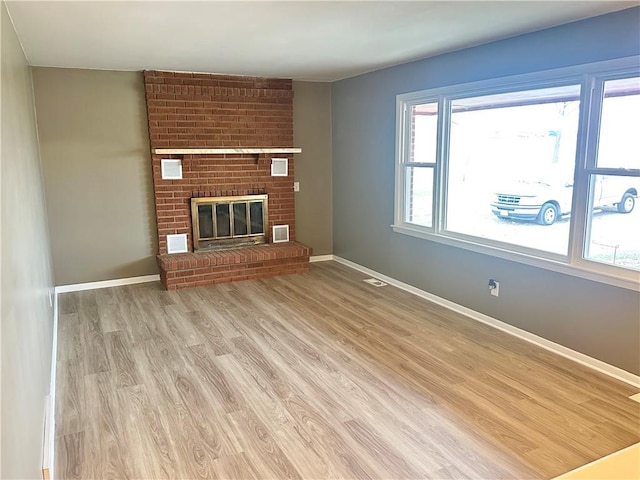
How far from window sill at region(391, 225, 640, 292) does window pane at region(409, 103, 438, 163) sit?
743mm

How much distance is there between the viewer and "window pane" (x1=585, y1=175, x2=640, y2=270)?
2936 millimetres

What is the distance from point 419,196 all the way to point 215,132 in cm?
248

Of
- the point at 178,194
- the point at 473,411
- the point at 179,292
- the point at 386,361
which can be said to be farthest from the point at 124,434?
the point at 178,194

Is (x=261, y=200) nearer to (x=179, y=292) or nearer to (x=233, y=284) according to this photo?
(x=233, y=284)

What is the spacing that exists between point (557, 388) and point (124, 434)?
2583 millimetres

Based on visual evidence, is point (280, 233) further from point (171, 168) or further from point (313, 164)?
point (171, 168)

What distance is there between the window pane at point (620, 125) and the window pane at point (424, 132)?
1.62 m

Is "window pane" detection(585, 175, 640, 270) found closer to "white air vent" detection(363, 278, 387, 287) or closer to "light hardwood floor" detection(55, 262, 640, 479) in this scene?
"light hardwood floor" detection(55, 262, 640, 479)

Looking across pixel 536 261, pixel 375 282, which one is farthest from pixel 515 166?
pixel 375 282

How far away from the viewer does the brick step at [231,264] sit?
200 inches

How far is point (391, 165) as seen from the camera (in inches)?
199

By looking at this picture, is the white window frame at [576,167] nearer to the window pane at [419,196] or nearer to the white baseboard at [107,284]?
the window pane at [419,196]

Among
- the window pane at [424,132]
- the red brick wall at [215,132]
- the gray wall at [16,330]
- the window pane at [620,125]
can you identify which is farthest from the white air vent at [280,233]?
the window pane at [620,125]

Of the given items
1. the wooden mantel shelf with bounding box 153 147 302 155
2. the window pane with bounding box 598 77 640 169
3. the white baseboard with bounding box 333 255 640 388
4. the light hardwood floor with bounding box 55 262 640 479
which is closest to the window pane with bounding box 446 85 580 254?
the window pane with bounding box 598 77 640 169
